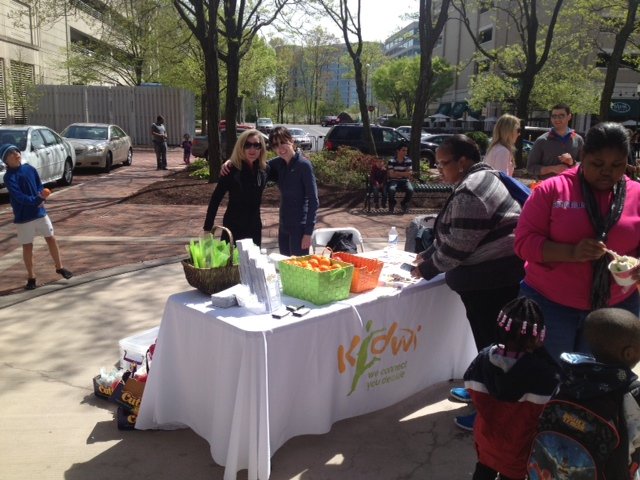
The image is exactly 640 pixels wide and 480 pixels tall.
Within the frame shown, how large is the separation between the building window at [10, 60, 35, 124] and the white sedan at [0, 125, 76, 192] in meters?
13.8

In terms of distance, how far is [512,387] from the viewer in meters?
2.54

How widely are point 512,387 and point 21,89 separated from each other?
2969 cm

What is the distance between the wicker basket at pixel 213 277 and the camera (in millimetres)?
3488

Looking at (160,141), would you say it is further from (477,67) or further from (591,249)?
(477,67)

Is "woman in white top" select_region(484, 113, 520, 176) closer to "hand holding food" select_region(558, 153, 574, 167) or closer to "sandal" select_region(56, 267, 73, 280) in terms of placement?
"hand holding food" select_region(558, 153, 574, 167)

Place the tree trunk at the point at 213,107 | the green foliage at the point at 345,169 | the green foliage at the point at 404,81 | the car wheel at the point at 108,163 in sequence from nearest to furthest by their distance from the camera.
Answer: the tree trunk at the point at 213,107 → the green foliage at the point at 345,169 → the car wheel at the point at 108,163 → the green foliage at the point at 404,81

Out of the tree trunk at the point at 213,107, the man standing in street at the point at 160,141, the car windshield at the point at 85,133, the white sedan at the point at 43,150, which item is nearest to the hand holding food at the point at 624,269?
the white sedan at the point at 43,150

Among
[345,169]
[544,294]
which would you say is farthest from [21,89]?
[544,294]

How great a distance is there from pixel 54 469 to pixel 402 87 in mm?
67223

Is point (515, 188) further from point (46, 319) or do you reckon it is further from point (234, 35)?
point (234, 35)

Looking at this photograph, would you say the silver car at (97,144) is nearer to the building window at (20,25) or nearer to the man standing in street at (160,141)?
the man standing in street at (160,141)

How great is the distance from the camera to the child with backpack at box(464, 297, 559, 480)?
2.51 m

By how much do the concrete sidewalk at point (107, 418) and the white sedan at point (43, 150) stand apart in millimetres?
Result: 6538

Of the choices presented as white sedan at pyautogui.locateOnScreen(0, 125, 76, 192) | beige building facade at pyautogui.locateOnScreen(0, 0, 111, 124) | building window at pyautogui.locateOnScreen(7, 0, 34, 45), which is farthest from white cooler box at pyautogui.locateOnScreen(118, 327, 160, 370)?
building window at pyautogui.locateOnScreen(7, 0, 34, 45)
